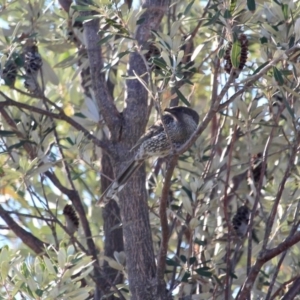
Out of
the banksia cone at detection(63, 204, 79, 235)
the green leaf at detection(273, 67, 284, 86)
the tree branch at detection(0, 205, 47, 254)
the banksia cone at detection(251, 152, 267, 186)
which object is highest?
the green leaf at detection(273, 67, 284, 86)

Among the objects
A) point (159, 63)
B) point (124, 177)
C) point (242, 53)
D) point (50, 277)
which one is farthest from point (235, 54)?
point (50, 277)

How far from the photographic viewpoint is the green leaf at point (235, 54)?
2.96m

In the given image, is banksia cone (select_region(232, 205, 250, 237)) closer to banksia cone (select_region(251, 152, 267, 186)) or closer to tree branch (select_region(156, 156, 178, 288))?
banksia cone (select_region(251, 152, 267, 186))

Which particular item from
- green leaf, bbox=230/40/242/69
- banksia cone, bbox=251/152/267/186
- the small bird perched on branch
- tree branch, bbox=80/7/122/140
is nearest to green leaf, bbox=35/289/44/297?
the small bird perched on branch

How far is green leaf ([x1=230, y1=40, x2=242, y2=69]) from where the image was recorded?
9.73ft

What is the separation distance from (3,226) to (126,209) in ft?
2.54

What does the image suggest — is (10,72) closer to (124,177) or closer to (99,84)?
(99,84)

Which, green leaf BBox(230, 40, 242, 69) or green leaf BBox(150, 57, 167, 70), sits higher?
green leaf BBox(150, 57, 167, 70)

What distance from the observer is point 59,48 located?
176 inches

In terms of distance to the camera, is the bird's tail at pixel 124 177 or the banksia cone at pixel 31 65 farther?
the banksia cone at pixel 31 65

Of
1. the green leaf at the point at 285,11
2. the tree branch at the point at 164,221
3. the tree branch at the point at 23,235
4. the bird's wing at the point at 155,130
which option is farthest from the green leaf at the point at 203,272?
the green leaf at the point at 285,11

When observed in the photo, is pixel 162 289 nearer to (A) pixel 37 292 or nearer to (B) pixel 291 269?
(A) pixel 37 292

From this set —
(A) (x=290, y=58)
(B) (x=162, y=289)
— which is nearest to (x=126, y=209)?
(B) (x=162, y=289)

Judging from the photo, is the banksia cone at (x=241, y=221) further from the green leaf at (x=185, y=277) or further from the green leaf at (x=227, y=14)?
the green leaf at (x=227, y=14)
